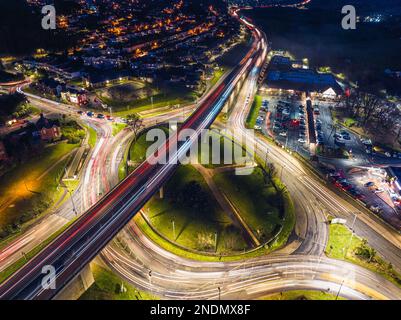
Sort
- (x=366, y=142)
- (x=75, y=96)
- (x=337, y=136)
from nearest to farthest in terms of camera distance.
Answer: (x=366, y=142), (x=337, y=136), (x=75, y=96)

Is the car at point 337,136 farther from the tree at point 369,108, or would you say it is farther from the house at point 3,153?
the house at point 3,153

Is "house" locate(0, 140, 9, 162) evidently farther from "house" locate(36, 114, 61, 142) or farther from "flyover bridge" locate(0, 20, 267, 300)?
"flyover bridge" locate(0, 20, 267, 300)

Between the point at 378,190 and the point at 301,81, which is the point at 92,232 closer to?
the point at 378,190

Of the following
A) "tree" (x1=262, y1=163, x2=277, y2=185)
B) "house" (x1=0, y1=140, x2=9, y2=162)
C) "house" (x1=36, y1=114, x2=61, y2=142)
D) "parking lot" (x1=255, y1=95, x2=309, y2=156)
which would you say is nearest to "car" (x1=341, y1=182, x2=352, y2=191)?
"parking lot" (x1=255, y1=95, x2=309, y2=156)

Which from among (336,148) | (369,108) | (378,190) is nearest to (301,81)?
(369,108)
